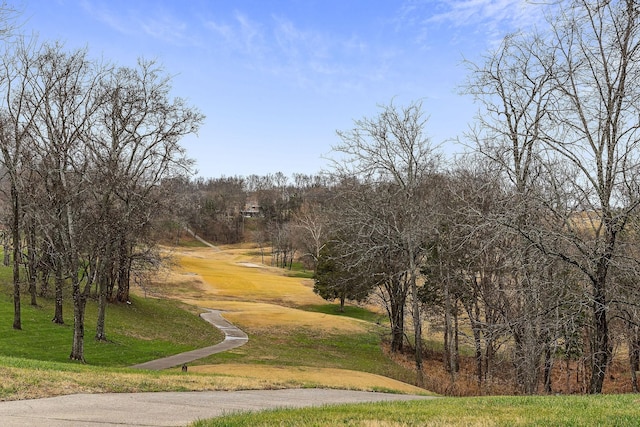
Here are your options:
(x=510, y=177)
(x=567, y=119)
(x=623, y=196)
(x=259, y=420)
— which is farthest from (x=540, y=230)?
(x=259, y=420)

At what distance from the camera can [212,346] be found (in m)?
27.6

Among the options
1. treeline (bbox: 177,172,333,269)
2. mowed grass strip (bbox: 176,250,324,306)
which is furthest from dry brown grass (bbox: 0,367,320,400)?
treeline (bbox: 177,172,333,269)

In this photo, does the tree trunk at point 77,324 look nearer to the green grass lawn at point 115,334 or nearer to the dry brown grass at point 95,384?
the green grass lawn at point 115,334

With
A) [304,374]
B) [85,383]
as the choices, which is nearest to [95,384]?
[85,383]

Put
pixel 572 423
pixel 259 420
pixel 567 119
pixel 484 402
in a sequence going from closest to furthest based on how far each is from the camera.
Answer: pixel 572 423
pixel 259 420
pixel 484 402
pixel 567 119

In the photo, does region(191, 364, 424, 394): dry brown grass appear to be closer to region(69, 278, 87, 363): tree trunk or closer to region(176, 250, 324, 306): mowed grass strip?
region(69, 278, 87, 363): tree trunk

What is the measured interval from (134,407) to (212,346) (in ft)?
64.4

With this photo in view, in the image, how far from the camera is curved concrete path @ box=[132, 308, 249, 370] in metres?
20.6

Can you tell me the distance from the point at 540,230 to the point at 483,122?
13.0 ft

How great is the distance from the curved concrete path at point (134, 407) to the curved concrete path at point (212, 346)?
32.3 ft

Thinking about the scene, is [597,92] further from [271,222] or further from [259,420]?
[271,222]

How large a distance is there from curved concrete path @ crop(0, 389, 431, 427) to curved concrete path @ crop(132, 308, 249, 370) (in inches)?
387

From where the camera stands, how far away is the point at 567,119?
10984 millimetres

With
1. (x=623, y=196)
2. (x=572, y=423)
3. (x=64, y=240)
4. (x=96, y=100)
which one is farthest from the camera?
(x=96, y=100)
